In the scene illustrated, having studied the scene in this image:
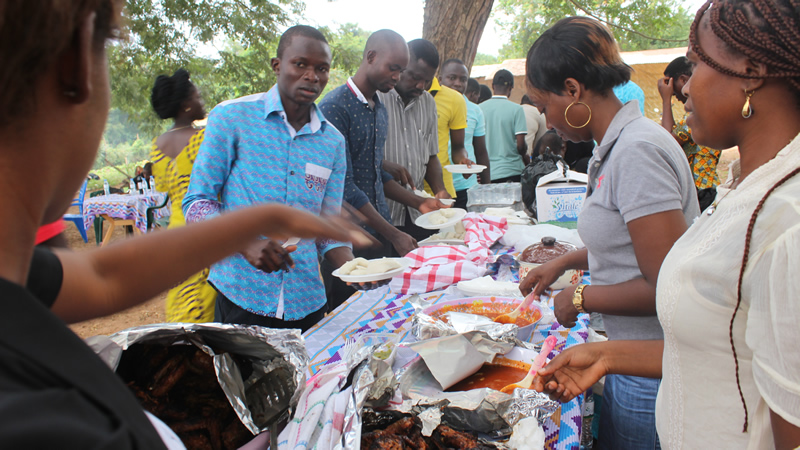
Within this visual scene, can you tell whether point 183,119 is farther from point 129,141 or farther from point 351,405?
point 129,141

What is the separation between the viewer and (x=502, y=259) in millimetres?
2904

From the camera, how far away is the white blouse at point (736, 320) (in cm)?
80

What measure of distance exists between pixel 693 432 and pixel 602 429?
81 cm

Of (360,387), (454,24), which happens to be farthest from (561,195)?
(454,24)

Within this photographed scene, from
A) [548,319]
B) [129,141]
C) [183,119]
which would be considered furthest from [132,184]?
[129,141]

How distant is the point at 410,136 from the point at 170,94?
5.75ft

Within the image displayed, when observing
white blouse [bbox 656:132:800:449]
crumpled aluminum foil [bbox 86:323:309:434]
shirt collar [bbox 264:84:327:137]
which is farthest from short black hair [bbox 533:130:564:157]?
crumpled aluminum foil [bbox 86:323:309:434]

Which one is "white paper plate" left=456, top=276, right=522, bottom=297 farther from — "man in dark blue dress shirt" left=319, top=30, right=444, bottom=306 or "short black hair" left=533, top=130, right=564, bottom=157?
"short black hair" left=533, top=130, right=564, bottom=157

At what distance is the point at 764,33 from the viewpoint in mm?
923

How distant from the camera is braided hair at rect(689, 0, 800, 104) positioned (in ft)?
2.91

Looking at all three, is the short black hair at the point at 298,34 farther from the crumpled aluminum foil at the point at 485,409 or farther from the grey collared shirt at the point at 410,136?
the crumpled aluminum foil at the point at 485,409

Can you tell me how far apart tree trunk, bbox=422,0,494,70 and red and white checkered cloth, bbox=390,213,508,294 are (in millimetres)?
4636

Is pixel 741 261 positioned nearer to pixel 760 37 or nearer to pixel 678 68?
pixel 760 37

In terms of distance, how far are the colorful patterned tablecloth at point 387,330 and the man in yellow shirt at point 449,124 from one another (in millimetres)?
2417
